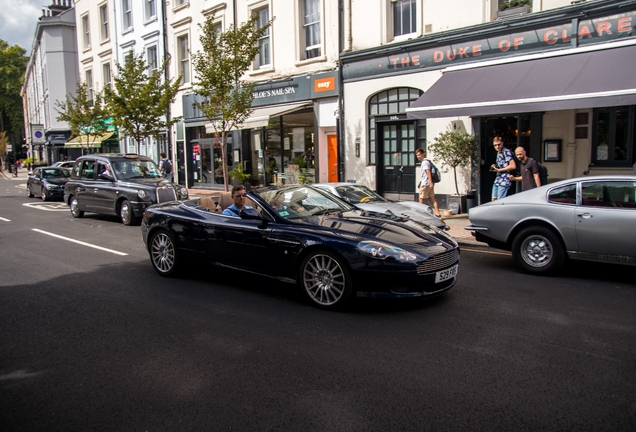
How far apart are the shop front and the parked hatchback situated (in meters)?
3.02

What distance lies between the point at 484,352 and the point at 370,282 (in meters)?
1.40

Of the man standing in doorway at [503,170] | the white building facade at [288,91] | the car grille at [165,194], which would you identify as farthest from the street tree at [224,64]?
the man standing in doorway at [503,170]

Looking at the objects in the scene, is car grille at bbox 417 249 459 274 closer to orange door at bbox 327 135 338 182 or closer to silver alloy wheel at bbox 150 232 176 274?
silver alloy wheel at bbox 150 232 176 274

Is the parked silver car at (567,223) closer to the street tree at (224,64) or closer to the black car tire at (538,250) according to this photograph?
the black car tire at (538,250)

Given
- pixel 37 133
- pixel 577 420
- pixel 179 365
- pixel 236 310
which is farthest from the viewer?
pixel 37 133

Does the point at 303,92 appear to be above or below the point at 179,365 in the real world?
above

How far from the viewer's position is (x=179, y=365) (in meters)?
4.31

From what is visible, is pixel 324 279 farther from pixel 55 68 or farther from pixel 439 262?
pixel 55 68

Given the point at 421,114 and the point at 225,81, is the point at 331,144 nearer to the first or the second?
the point at 225,81

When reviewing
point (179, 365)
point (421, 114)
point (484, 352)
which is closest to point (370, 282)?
point (484, 352)

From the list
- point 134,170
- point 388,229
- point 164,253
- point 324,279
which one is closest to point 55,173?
point 134,170

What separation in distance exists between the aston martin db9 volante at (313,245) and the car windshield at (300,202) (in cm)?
1

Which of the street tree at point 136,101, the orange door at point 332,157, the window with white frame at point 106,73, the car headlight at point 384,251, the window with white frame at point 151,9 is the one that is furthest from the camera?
the window with white frame at point 106,73

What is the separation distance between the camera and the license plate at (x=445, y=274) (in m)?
5.57
